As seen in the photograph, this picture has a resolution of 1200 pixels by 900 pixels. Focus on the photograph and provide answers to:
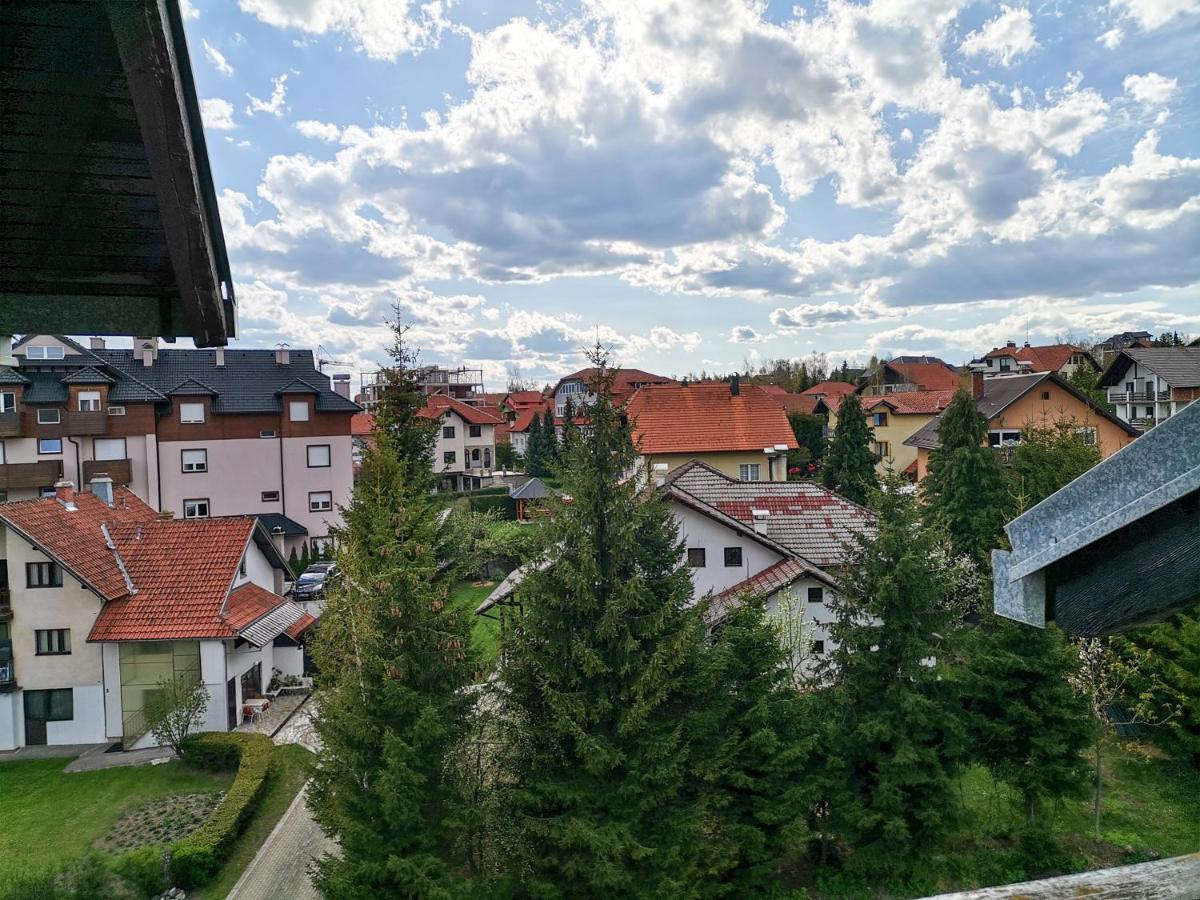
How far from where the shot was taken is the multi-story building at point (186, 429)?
102 ft

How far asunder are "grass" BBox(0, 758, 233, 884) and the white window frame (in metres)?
18.6

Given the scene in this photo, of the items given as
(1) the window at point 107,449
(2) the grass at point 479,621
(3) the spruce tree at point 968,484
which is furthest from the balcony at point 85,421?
(3) the spruce tree at point 968,484

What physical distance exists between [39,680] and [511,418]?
7454 centimetres

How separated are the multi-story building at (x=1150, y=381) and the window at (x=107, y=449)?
170 feet

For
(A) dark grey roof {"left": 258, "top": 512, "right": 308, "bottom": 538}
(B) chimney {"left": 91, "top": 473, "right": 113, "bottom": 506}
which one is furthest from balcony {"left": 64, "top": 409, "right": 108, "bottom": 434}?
(B) chimney {"left": 91, "top": 473, "right": 113, "bottom": 506}

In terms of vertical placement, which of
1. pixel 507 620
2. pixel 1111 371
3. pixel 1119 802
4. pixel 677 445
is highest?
pixel 1111 371

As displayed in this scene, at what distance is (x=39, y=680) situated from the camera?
18.2 m

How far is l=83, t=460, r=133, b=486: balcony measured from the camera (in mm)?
31859

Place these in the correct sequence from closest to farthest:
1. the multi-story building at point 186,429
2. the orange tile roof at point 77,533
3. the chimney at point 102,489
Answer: the orange tile roof at point 77,533 < the chimney at point 102,489 < the multi-story building at point 186,429

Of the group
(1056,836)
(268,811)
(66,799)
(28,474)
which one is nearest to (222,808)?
(268,811)

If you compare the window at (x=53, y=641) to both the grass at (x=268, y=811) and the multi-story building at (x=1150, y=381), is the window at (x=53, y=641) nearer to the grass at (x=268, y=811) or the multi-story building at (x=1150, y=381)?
the grass at (x=268, y=811)

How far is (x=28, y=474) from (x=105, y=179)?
34.9 meters

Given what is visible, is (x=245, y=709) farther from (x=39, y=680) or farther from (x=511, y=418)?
(x=511, y=418)

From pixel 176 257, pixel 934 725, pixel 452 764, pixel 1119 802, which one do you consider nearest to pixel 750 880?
pixel 934 725
